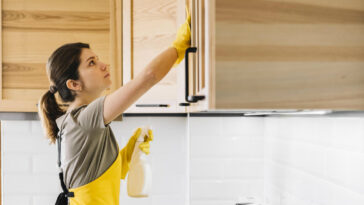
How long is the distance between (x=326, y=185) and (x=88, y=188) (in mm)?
842

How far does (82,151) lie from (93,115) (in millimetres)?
201

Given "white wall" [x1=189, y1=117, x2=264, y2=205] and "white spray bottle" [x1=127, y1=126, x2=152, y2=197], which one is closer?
"white spray bottle" [x1=127, y1=126, x2=152, y2=197]

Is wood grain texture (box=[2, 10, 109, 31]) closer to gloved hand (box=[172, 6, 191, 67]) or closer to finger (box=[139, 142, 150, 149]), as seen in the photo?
finger (box=[139, 142, 150, 149])

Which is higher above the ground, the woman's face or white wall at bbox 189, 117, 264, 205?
the woman's face

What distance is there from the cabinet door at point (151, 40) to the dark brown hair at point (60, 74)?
234 millimetres

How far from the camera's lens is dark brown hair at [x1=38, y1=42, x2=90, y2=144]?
125cm

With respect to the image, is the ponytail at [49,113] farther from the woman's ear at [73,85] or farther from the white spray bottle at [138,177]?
the white spray bottle at [138,177]

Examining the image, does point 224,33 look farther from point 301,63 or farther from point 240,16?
point 301,63

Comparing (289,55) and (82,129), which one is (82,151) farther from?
(289,55)

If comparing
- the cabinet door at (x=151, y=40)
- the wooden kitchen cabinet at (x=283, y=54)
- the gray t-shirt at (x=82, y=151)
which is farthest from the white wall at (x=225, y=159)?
the wooden kitchen cabinet at (x=283, y=54)

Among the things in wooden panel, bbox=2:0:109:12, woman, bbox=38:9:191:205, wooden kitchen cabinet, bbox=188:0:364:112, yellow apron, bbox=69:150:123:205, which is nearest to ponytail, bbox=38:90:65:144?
woman, bbox=38:9:191:205

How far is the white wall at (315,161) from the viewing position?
864 millimetres

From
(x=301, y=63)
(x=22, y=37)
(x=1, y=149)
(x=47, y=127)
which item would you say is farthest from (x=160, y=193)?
(x=301, y=63)

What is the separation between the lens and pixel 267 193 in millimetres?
1572
